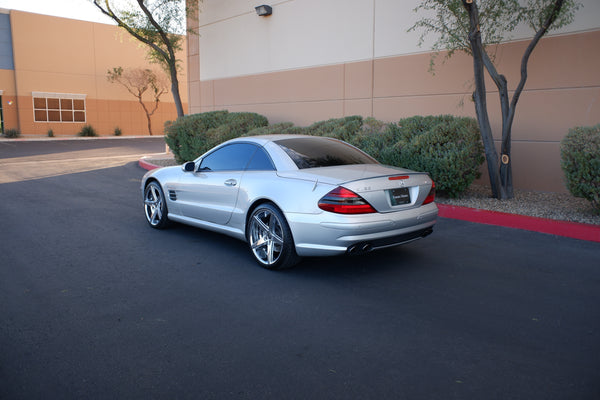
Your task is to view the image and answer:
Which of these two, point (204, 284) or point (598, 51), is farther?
point (598, 51)

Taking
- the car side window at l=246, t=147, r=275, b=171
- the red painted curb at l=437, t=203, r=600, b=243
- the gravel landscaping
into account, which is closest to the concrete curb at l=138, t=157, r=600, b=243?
the red painted curb at l=437, t=203, r=600, b=243

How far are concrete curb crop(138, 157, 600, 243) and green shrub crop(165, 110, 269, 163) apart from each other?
772 cm

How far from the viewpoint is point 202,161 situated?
264 inches

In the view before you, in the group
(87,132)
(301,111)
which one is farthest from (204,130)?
(87,132)

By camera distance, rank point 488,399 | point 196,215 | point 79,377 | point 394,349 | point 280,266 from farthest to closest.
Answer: point 196,215 → point 280,266 → point 394,349 → point 79,377 → point 488,399

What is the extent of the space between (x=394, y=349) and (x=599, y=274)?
10.2 feet

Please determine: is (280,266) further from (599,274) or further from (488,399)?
(599,274)

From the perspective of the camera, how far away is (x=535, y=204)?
27.5ft

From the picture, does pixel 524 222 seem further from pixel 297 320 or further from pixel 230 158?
pixel 297 320

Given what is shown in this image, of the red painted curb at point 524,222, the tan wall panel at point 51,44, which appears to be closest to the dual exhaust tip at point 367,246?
the red painted curb at point 524,222

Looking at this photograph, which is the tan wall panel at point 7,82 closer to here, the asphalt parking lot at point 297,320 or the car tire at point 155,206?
the car tire at point 155,206

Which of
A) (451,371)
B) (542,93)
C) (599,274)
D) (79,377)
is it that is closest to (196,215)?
(79,377)

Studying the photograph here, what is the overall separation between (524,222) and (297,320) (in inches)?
191

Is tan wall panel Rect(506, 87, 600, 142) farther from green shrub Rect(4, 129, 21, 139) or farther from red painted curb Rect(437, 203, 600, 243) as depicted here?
green shrub Rect(4, 129, 21, 139)
